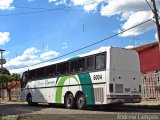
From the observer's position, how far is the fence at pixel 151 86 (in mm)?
28406

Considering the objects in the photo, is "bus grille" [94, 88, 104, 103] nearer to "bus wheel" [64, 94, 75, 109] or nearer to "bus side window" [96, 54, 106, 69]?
"bus side window" [96, 54, 106, 69]

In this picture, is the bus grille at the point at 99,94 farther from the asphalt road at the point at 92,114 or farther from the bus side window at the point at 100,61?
the bus side window at the point at 100,61

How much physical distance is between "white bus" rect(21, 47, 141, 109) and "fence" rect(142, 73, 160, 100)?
23.9ft

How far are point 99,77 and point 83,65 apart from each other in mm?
1858

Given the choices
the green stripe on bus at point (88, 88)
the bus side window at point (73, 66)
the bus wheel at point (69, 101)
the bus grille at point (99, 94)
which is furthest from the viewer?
the bus wheel at point (69, 101)

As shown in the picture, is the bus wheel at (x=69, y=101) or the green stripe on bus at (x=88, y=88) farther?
the bus wheel at (x=69, y=101)

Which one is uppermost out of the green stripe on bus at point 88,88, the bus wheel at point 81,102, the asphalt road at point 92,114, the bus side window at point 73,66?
the bus side window at point 73,66

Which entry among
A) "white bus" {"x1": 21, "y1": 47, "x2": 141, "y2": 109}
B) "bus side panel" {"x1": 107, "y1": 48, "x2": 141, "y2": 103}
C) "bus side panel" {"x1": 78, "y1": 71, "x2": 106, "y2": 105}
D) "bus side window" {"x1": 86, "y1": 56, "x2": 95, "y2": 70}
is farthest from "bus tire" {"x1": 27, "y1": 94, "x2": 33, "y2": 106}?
"bus side panel" {"x1": 107, "y1": 48, "x2": 141, "y2": 103}

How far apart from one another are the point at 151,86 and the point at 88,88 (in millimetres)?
9073

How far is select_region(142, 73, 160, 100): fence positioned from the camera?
28406 millimetres

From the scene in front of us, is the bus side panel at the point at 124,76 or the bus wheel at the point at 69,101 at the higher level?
the bus side panel at the point at 124,76

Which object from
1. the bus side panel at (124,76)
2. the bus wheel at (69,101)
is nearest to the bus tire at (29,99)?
the bus wheel at (69,101)

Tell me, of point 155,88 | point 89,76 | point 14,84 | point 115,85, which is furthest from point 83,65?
point 14,84

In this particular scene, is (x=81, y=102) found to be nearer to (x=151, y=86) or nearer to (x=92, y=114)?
(x=92, y=114)
